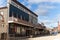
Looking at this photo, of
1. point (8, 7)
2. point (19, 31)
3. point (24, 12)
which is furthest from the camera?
point (24, 12)

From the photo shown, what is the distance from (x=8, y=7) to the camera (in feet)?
98.3

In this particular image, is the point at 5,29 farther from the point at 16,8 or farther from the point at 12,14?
the point at 16,8

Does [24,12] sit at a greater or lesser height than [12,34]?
greater

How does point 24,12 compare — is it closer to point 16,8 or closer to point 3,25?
point 16,8

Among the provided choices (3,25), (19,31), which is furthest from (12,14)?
(19,31)

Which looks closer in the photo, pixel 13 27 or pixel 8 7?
pixel 8 7

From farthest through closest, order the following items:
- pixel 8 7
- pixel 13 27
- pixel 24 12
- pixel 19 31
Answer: pixel 24 12 < pixel 19 31 < pixel 13 27 < pixel 8 7

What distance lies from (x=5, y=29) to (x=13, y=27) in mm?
1915

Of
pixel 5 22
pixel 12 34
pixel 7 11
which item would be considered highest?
pixel 7 11

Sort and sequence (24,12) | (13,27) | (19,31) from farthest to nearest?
(24,12) < (19,31) < (13,27)

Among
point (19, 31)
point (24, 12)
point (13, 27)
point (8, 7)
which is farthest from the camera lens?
point (24, 12)

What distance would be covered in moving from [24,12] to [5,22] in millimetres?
9411

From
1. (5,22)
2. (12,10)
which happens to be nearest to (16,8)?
(12,10)

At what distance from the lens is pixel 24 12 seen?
39.3 m
